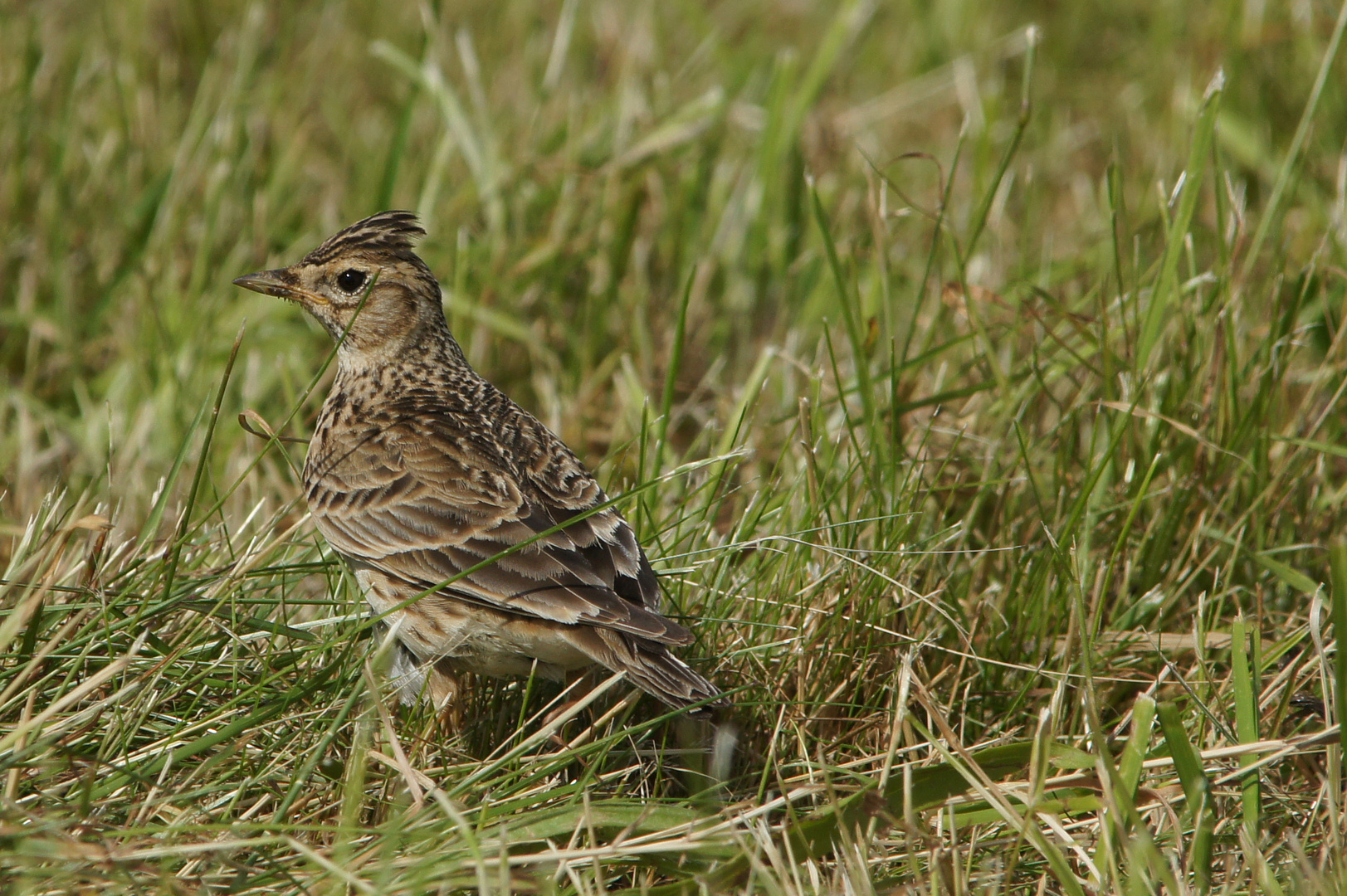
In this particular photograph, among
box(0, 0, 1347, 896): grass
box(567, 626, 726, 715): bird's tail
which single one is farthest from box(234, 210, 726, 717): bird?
box(0, 0, 1347, 896): grass

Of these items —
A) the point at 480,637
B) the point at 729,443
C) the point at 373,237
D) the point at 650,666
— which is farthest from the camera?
the point at 373,237

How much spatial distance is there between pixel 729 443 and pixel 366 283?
147cm

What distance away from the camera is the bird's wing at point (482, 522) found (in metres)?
3.90

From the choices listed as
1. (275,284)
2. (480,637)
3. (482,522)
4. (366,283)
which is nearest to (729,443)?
(482,522)

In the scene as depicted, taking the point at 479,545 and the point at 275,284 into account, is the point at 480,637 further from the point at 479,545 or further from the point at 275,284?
the point at 275,284

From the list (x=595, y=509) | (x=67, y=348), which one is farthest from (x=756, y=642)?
(x=67, y=348)

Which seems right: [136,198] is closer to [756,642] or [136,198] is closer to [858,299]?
[858,299]

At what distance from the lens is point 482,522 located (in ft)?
13.5

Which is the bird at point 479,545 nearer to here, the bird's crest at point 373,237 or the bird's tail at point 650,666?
the bird's tail at point 650,666

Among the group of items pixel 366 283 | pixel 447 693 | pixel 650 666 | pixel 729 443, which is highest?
pixel 366 283

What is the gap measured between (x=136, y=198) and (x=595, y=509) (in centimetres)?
406

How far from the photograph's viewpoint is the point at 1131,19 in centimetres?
939

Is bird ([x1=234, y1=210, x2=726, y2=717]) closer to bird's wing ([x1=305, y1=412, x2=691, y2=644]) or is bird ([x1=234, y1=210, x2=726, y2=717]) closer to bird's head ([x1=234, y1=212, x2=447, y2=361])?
bird's wing ([x1=305, y1=412, x2=691, y2=644])

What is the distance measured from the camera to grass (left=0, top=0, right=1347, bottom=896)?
3.45 metres
